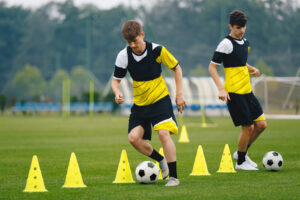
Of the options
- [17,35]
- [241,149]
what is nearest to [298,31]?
[17,35]

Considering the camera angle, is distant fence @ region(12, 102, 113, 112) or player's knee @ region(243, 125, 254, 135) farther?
distant fence @ region(12, 102, 113, 112)

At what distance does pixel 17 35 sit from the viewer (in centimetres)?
8488

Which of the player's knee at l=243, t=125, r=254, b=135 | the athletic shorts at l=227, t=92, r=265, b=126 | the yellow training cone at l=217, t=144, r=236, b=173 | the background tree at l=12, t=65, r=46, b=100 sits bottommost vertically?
the background tree at l=12, t=65, r=46, b=100

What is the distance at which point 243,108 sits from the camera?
28.4 ft

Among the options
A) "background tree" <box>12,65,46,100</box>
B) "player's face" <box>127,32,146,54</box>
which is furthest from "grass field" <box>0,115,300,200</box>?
"background tree" <box>12,65,46,100</box>

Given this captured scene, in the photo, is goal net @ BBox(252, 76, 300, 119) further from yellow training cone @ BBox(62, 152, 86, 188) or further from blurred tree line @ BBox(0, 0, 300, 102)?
yellow training cone @ BBox(62, 152, 86, 188)

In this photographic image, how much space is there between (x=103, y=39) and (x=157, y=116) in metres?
76.2

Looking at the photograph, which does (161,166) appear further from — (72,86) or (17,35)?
(17,35)

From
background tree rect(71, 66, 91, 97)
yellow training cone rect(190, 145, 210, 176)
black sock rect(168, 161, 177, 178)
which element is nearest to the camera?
black sock rect(168, 161, 177, 178)

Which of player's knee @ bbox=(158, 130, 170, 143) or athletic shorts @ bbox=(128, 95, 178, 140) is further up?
athletic shorts @ bbox=(128, 95, 178, 140)

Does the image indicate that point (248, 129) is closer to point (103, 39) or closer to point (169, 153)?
point (169, 153)

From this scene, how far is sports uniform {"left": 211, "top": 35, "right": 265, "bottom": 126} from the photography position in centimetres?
870

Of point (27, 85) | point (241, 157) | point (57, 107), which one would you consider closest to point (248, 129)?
point (241, 157)

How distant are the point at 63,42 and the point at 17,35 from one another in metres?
6.61
